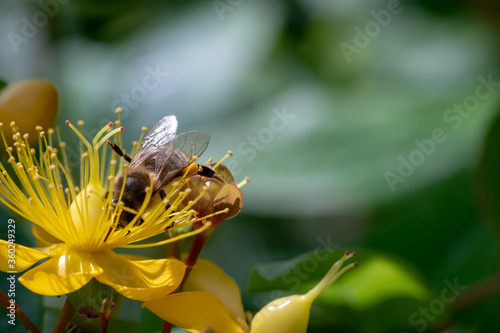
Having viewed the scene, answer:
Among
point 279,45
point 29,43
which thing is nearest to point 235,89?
point 279,45

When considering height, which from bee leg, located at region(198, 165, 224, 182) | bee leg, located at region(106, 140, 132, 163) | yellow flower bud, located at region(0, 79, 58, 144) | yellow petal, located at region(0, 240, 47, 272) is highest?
yellow flower bud, located at region(0, 79, 58, 144)

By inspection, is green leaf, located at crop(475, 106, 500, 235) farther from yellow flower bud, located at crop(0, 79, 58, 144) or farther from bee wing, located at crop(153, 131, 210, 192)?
yellow flower bud, located at crop(0, 79, 58, 144)

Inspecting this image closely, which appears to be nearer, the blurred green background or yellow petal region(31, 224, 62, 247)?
yellow petal region(31, 224, 62, 247)

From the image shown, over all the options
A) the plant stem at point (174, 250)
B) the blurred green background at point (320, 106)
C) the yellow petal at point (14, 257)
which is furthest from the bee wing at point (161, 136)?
the blurred green background at point (320, 106)

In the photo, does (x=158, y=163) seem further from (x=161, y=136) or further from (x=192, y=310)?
(x=192, y=310)

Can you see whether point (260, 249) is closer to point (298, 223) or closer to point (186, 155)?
point (298, 223)

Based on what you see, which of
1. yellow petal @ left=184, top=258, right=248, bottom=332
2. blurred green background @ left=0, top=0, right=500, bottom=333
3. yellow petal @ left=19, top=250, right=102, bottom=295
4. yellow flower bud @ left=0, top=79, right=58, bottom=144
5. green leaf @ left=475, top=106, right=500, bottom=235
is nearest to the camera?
yellow petal @ left=19, top=250, right=102, bottom=295

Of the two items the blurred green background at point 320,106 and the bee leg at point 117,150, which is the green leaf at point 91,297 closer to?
the bee leg at point 117,150

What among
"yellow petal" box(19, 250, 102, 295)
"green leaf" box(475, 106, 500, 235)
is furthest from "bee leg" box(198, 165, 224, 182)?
"green leaf" box(475, 106, 500, 235)
